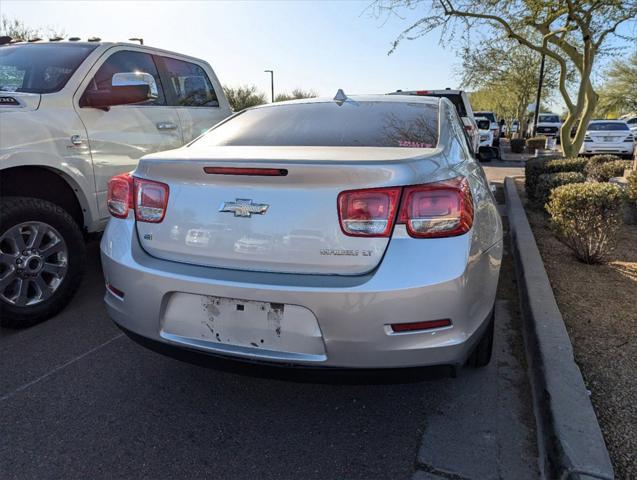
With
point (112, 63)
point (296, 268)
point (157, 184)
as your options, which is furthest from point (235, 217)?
point (112, 63)

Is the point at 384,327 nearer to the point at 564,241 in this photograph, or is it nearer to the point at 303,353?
the point at 303,353

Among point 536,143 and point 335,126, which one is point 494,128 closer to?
point 536,143

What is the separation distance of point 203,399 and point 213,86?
12.9 ft

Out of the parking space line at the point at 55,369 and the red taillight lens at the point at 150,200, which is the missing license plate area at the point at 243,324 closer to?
the red taillight lens at the point at 150,200

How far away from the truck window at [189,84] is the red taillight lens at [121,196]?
2524mm

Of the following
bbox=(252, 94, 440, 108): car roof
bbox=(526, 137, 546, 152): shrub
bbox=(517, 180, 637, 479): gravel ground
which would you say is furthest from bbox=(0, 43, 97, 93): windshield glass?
bbox=(526, 137, 546, 152): shrub

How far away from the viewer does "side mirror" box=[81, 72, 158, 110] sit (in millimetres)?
3777

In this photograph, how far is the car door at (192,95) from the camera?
4.81 metres

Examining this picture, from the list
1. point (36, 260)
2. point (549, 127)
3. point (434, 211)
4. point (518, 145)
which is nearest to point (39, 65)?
point (36, 260)

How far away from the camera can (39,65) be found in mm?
3982

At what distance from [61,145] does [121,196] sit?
140cm

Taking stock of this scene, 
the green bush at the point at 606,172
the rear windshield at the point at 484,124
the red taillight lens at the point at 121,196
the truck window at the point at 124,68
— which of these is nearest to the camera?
the red taillight lens at the point at 121,196

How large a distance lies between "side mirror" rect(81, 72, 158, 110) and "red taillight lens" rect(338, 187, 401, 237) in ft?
8.76

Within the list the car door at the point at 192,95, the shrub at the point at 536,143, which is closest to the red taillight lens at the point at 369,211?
the car door at the point at 192,95
